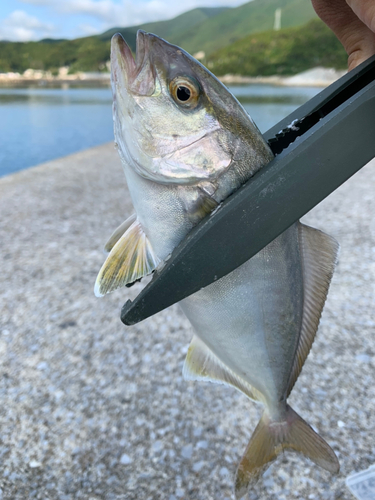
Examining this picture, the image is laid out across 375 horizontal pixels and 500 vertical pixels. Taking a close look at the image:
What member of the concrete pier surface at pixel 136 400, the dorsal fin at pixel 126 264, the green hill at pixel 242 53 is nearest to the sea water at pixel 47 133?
the concrete pier surface at pixel 136 400

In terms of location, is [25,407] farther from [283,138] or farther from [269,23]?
[269,23]

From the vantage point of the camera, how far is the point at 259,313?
1011 mm

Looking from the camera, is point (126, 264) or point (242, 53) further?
point (242, 53)

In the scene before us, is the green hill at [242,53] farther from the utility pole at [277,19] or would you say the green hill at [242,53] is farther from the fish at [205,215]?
the fish at [205,215]

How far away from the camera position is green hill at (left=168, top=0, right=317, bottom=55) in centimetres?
9038

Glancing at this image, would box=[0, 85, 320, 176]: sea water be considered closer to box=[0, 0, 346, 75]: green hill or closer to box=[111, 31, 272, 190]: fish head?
box=[111, 31, 272, 190]: fish head

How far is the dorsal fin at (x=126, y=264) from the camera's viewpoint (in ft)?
3.00

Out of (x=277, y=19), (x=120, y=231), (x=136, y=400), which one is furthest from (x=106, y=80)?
(x=277, y=19)

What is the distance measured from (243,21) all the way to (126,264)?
126655mm

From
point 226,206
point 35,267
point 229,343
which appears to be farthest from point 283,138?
point 35,267

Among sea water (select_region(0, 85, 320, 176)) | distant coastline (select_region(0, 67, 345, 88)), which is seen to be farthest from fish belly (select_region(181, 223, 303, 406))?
distant coastline (select_region(0, 67, 345, 88))

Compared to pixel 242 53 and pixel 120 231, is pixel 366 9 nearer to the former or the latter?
pixel 120 231

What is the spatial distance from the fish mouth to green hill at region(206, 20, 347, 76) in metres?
50.5

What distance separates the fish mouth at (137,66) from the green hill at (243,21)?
304ft
